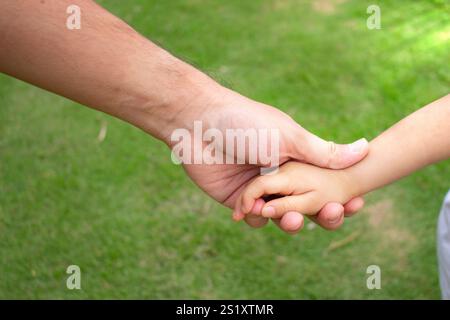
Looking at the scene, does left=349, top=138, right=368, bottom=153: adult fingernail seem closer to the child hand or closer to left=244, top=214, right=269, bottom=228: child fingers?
the child hand

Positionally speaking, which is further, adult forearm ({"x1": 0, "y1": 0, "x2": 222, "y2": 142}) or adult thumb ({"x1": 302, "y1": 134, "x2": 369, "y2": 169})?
adult thumb ({"x1": 302, "y1": 134, "x2": 369, "y2": 169})

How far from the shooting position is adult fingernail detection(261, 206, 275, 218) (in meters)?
1.61

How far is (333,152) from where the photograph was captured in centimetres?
168

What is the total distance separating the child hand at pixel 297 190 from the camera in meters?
1.63

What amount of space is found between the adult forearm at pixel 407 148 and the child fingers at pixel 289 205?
0.45ft

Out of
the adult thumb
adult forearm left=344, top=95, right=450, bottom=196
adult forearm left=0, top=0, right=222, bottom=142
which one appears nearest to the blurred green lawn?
adult forearm left=0, top=0, right=222, bottom=142

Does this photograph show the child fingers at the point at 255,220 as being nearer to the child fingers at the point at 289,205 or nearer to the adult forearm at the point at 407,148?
the child fingers at the point at 289,205

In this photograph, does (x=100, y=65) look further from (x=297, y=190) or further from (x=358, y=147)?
(x=358, y=147)

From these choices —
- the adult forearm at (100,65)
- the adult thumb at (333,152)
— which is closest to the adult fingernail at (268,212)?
the adult thumb at (333,152)

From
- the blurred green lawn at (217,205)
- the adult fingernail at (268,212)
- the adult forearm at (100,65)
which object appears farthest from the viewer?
the blurred green lawn at (217,205)

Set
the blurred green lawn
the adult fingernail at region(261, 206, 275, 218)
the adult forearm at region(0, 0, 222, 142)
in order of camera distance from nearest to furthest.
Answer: the adult forearm at region(0, 0, 222, 142)
the adult fingernail at region(261, 206, 275, 218)
the blurred green lawn

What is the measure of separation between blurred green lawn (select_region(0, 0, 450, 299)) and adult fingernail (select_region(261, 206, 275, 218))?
1.76ft

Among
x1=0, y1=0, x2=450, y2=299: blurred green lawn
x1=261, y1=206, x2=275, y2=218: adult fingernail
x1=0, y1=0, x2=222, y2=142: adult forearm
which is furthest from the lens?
x1=0, y1=0, x2=450, y2=299: blurred green lawn

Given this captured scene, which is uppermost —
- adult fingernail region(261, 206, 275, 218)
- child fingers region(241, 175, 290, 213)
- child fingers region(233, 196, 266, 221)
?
child fingers region(241, 175, 290, 213)
